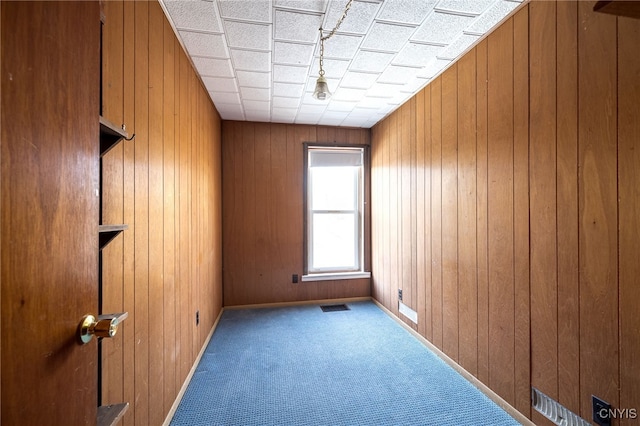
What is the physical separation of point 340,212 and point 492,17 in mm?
2683

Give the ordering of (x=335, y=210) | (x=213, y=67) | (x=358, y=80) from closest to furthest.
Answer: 1. (x=213, y=67)
2. (x=358, y=80)
3. (x=335, y=210)

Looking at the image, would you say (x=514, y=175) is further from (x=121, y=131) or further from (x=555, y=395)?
(x=121, y=131)

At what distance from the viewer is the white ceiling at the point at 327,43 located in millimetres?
1585

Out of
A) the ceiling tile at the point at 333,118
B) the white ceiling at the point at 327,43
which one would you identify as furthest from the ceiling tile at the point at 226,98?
the ceiling tile at the point at 333,118

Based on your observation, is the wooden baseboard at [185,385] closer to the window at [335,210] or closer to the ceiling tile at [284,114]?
the window at [335,210]

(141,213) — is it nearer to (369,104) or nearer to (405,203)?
(405,203)

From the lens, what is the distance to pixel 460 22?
171 centimetres

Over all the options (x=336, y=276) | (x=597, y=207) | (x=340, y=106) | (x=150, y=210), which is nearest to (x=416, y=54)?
(x=340, y=106)

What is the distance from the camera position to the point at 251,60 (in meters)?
2.12

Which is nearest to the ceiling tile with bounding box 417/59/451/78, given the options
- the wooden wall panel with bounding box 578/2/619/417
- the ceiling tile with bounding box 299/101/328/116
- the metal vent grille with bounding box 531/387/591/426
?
the wooden wall panel with bounding box 578/2/619/417

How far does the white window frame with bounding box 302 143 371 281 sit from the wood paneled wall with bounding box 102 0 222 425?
1.62 metres

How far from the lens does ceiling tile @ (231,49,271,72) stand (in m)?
2.03

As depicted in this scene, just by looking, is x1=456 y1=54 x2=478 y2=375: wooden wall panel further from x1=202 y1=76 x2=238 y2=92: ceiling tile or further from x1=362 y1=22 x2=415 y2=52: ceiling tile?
x1=202 y1=76 x2=238 y2=92: ceiling tile

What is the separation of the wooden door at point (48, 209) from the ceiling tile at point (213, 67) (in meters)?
1.54
